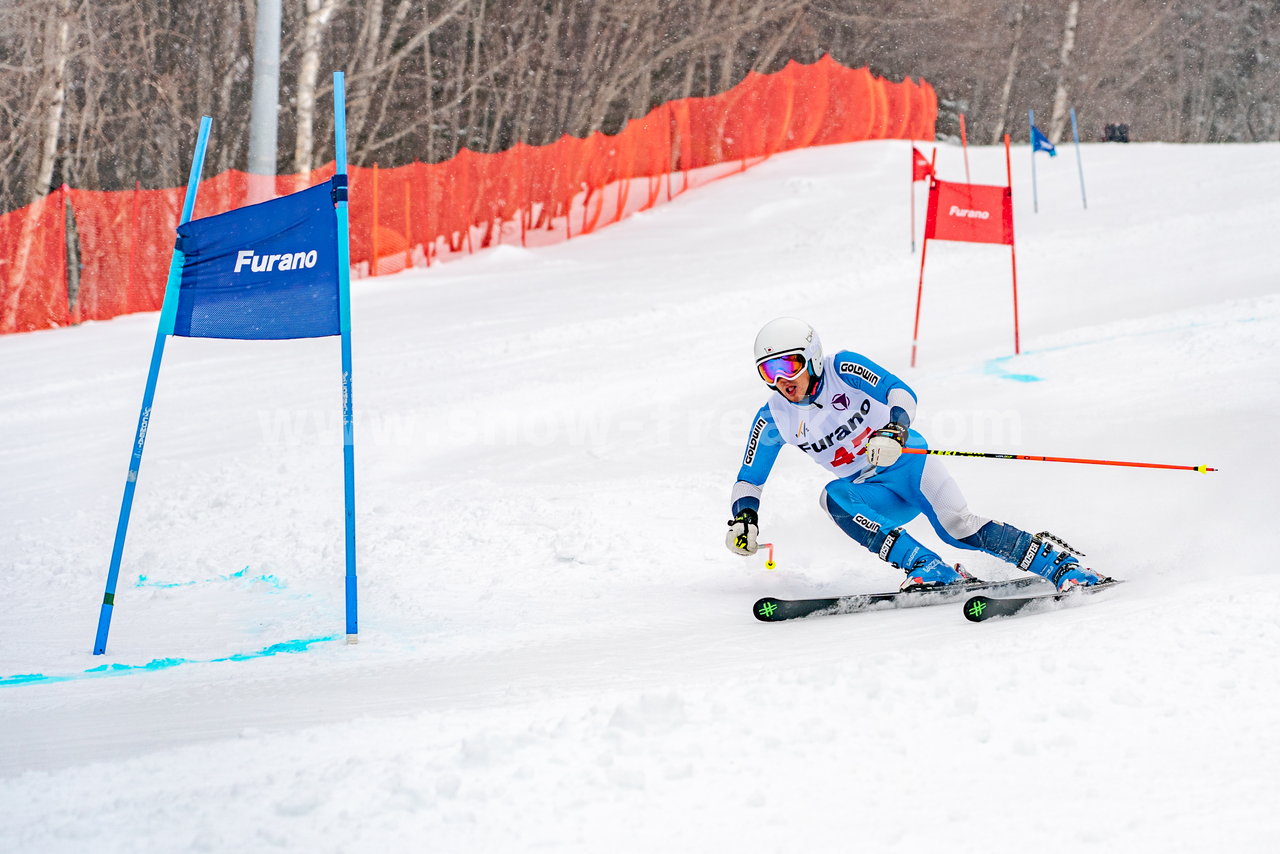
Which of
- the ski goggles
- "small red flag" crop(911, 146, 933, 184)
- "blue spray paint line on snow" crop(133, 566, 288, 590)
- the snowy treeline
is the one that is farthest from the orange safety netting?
the ski goggles

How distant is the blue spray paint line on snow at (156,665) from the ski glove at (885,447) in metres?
2.42

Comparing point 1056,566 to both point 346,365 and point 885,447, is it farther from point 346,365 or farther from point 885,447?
point 346,365

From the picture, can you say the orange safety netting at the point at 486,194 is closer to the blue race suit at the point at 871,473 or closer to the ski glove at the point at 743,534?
the ski glove at the point at 743,534

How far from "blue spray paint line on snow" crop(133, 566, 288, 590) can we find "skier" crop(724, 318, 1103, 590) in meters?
2.40

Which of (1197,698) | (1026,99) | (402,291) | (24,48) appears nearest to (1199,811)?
(1197,698)

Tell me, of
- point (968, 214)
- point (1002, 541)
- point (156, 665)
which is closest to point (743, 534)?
point (1002, 541)

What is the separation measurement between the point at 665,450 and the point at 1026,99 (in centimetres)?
3591

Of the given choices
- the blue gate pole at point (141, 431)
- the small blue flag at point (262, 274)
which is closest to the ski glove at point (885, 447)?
the small blue flag at point (262, 274)

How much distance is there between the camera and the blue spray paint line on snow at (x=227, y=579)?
5809 mm

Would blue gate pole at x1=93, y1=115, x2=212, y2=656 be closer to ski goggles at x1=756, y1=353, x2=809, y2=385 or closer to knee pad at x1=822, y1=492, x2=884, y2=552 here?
ski goggles at x1=756, y1=353, x2=809, y2=385

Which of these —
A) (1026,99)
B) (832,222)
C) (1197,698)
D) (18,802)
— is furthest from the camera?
(1026,99)

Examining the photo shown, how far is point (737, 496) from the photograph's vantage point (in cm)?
536

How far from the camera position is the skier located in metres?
4.98

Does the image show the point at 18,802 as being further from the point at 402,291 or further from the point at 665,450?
the point at 402,291
